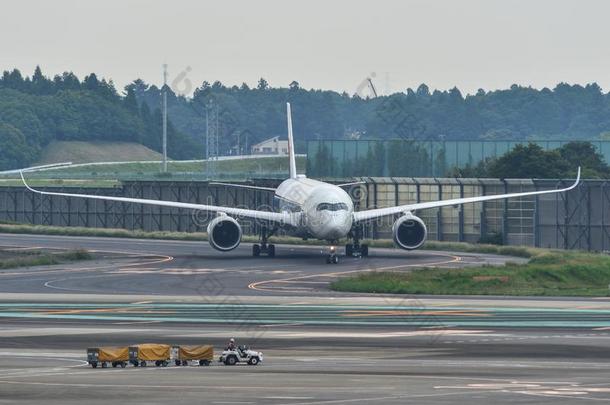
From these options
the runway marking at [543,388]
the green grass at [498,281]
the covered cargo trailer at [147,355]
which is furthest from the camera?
the green grass at [498,281]

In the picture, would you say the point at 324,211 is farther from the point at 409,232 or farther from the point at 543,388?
the point at 543,388

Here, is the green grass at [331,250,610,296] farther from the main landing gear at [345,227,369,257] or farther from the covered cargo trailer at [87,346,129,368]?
the covered cargo trailer at [87,346,129,368]

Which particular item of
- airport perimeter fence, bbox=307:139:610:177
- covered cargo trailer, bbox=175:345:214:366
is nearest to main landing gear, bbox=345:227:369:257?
covered cargo trailer, bbox=175:345:214:366

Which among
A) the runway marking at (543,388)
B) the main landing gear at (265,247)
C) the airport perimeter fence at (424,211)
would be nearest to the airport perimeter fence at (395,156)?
the airport perimeter fence at (424,211)

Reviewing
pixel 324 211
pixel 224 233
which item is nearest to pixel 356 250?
pixel 324 211

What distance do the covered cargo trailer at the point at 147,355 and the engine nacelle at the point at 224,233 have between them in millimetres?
52131

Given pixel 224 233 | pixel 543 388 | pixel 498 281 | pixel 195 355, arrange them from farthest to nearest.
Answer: pixel 224 233 → pixel 498 281 → pixel 195 355 → pixel 543 388

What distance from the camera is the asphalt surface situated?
4584 centimetres

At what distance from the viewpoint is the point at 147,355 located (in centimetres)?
5403

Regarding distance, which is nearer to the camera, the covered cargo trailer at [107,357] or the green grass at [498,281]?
the covered cargo trailer at [107,357]

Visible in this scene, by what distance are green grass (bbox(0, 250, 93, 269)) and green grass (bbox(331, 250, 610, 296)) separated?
27.4 metres

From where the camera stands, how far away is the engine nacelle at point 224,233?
A: 106 meters

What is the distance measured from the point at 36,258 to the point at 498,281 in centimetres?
3795

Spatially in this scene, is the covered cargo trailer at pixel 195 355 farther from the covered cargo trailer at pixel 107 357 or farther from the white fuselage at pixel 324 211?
the white fuselage at pixel 324 211
